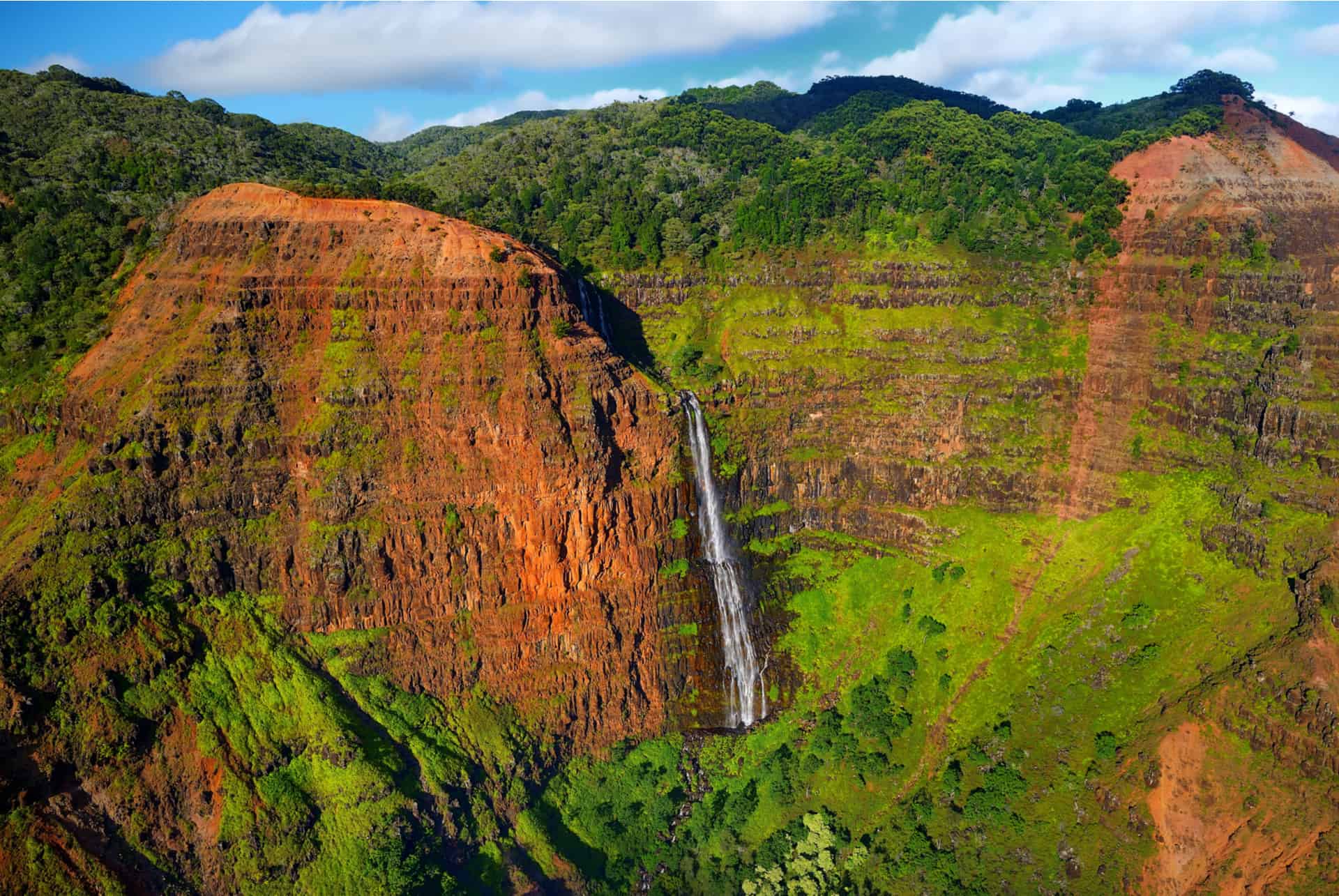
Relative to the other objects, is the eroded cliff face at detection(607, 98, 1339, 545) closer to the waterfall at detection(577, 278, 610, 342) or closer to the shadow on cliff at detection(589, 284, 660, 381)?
the shadow on cliff at detection(589, 284, 660, 381)

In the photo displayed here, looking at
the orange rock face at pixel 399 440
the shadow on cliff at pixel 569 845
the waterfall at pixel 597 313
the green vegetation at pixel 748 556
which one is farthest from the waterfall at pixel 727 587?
the shadow on cliff at pixel 569 845

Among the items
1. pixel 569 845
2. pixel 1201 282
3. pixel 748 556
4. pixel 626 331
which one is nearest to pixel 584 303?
pixel 626 331

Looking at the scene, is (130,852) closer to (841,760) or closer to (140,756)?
(140,756)

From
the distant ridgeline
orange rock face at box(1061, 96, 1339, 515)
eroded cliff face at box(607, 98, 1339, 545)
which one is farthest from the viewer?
eroded cliff face at box(607, 98, 1339, 545)

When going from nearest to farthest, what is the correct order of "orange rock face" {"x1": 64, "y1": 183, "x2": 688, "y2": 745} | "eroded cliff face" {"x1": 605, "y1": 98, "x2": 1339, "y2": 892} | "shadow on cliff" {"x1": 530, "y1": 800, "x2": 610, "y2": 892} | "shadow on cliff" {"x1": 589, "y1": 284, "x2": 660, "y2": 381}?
"eroded cliff face" {"x1": 605, "y1": 98, "x2": 1339, "y2": 892}, "orange rock face" {"x1": 64, "y1": 183, "x2": 688, "y2": 745}, "shadow on cliff" {"x1": 530, "y1": 800, "x2": 610, "y2": 892}, "shadow on cliff" {"x1": 589, "y1": 284, "x2": 660, "y2": 381}

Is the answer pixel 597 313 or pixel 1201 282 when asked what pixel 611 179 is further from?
pixel 1201 282

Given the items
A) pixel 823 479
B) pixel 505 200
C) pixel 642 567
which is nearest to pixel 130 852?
pixel 642 567

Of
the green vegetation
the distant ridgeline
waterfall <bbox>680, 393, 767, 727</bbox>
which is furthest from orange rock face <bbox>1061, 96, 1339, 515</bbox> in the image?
waterfall <bbox>680, 393, 767, 727</bbox>
